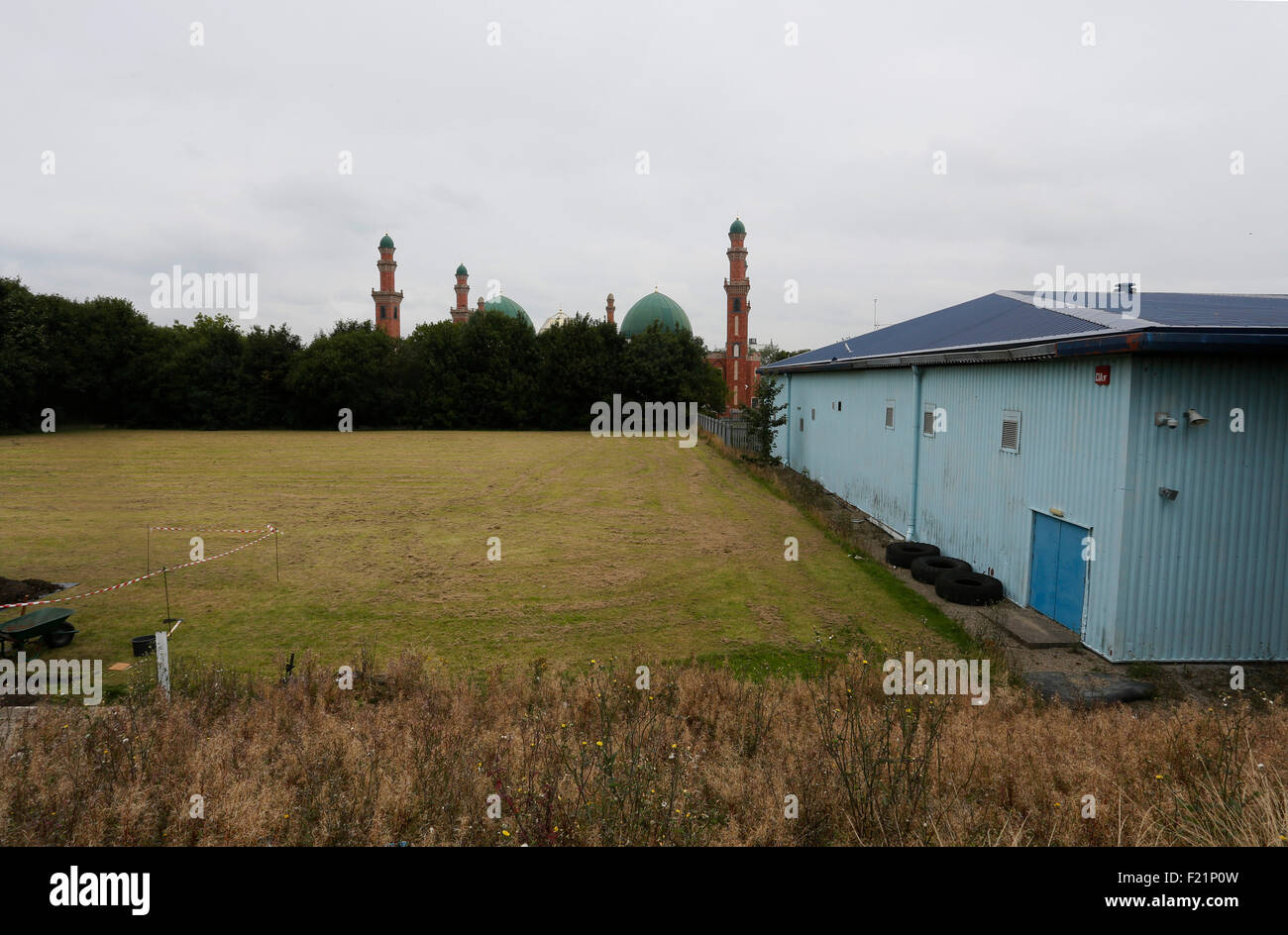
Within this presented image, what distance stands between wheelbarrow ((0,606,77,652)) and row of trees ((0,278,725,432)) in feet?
171

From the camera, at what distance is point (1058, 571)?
11.2 metres

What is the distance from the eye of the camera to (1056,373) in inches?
448

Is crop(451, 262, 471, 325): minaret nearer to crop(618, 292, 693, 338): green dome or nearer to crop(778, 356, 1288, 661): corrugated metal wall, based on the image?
crop(618, 292, 693, 338): green dome

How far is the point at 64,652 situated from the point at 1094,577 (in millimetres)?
14345

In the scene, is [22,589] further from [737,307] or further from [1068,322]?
[737,307]

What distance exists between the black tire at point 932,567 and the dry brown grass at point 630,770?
547 centimetres

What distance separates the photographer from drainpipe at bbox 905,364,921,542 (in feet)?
55.6

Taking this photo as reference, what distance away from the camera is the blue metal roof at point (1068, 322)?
9.84 meters

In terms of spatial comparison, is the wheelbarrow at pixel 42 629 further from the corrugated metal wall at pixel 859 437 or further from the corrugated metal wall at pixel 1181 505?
the corrugated metal wall at pixel 859 437

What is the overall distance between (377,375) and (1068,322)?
59.7 m

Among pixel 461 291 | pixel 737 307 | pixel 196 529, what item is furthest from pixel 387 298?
pixel 196 529

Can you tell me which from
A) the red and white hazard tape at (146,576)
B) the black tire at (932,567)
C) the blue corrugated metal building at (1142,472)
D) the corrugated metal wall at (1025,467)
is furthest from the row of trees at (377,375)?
the blue corrugated metal building at (1142,472)

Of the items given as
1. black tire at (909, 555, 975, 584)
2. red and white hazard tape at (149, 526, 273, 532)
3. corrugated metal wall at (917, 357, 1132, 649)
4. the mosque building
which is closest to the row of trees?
the mosque building

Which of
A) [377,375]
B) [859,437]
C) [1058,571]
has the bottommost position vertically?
[1058,571]
